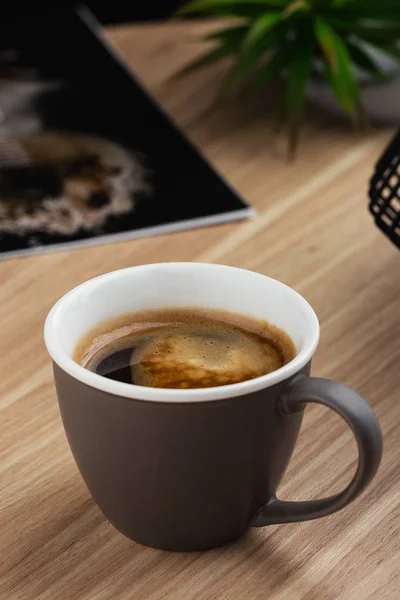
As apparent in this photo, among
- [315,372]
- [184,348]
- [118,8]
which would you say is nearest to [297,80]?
[315,372]

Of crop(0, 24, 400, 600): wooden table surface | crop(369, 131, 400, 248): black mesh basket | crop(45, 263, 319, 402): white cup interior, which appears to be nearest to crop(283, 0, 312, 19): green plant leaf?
crop(0, 24, 400, 600): wooden table surface

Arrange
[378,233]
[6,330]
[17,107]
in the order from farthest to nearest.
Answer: [17,107] < [378,233] < [6,330]

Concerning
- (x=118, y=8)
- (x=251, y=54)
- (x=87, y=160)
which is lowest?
(x=118, y=8)

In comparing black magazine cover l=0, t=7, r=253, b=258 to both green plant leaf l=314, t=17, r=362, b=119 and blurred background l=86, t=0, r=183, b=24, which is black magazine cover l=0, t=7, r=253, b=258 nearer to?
green plant leaf l=314, t=17, r=362, b=119

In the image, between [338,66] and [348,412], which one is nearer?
[348,412]

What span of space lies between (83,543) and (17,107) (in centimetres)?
60

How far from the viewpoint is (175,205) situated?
0.79m

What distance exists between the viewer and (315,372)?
1.98 ft

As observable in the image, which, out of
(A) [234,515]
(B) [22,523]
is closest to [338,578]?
(A) [234,515]

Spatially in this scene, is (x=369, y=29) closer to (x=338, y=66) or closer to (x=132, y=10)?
(x=338, y=66)

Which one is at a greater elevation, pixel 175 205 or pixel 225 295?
pixel 225 295

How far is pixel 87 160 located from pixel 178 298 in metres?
0.40

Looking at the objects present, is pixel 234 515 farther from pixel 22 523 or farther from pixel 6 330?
pixel 6 330

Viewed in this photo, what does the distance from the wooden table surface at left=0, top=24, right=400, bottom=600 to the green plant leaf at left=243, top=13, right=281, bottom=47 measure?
113mm
